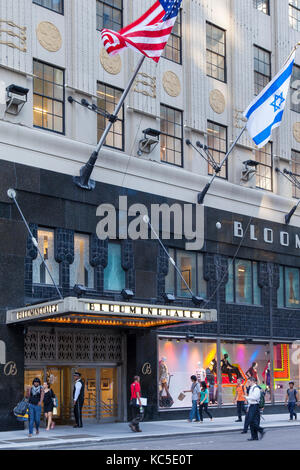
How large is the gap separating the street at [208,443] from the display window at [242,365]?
8218 millimetres

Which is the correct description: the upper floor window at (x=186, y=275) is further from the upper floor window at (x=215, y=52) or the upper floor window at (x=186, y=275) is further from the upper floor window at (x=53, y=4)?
the upper floor window at (x=53, y=4)

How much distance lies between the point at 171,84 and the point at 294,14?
37.0 feet

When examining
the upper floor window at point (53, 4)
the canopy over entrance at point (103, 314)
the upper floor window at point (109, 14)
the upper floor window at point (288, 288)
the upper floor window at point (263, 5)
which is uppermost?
the upper floor window at point (263, 5)

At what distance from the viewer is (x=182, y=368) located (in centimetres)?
2988

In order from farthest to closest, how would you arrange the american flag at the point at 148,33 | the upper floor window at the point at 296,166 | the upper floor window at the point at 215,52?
the upper floor window at the point at 296,166, the upper floor window at the point at 215,52, the american flag at the point at 148,33

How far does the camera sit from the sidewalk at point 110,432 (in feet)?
66.7

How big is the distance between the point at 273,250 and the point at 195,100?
7.82 meters

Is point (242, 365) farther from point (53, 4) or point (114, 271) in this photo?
point (53, 4)

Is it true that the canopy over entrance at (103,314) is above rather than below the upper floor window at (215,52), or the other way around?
below

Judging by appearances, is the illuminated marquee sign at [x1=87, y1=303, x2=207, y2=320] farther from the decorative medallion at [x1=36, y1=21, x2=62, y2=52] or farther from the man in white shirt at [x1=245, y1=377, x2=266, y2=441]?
the decorative medallion at [x1=36, y1=21, x2=62, y2=52]

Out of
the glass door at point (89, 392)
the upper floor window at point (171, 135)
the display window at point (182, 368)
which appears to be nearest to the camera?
the glass door at point (89, 392)

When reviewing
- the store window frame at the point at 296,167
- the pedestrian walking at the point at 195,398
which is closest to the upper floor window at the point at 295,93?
the store window frame at the point at 296,167
